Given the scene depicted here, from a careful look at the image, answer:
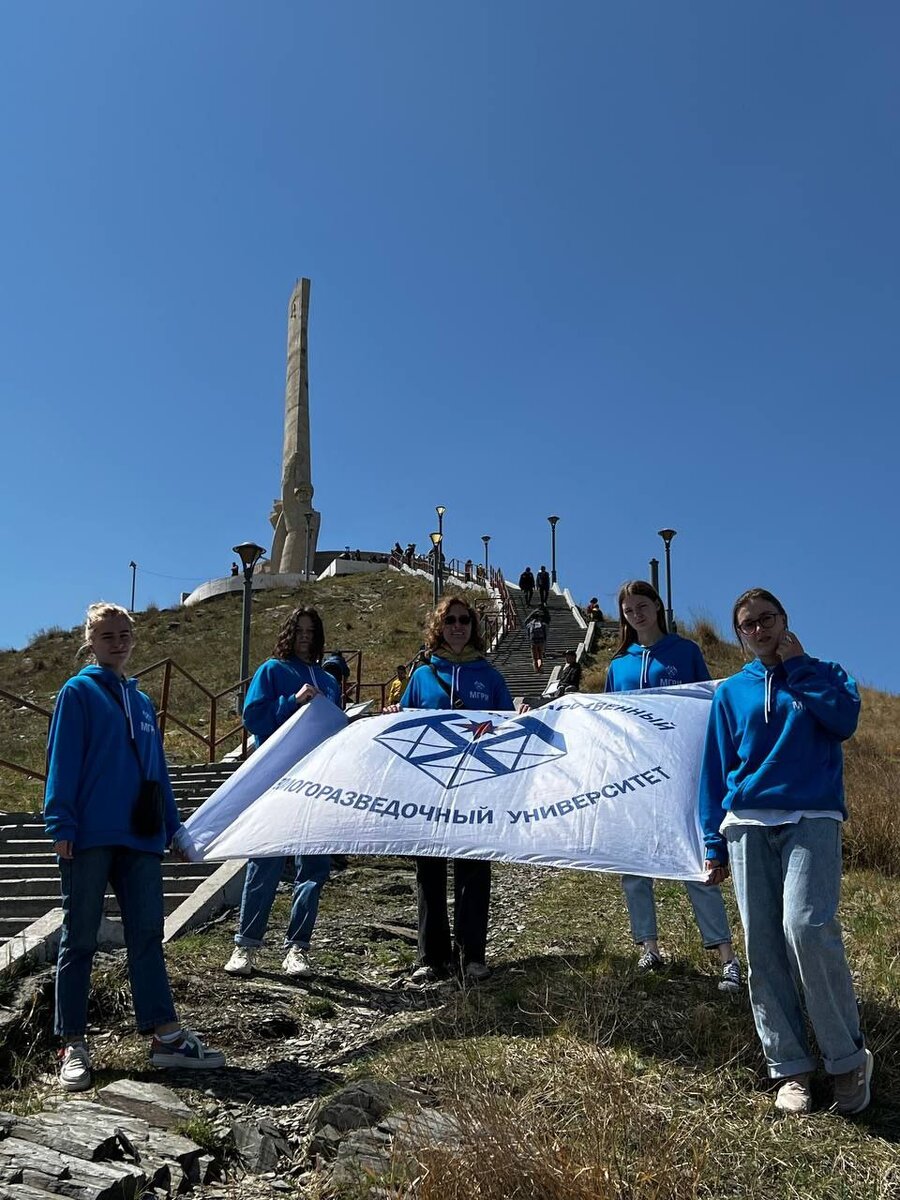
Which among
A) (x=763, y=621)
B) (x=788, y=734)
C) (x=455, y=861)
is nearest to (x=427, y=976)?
(x=455, y=861)

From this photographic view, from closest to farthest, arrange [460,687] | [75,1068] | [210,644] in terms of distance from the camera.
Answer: [75,1068]
[460,687]
[210,644]

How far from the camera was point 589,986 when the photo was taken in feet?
15.3

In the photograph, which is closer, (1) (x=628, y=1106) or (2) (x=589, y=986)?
(1) (x=628, y=1106)

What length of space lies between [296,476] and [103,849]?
48035 millimetres

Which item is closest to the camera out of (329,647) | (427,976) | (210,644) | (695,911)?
(695,911)

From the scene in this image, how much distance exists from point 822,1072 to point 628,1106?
3.27ft

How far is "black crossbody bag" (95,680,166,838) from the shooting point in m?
4.34

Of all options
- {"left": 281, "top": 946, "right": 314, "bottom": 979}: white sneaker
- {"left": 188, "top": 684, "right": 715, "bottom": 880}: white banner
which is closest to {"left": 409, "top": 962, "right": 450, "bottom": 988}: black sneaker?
{"left": 281, "top": 946, "right": 314, "bottom": 979}: white sneaker

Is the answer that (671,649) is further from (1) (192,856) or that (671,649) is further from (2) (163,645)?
(2) (163,645)

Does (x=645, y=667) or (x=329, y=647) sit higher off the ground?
(x=329, y=647)

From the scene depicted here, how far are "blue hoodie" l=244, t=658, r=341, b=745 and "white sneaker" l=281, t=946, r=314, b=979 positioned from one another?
1.20 meters

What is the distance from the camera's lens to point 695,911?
16.4 ft

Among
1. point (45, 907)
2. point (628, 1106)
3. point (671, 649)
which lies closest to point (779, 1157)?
point (628, 1106)

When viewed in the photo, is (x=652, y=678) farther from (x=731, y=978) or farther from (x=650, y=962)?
(x=731, y=978)
